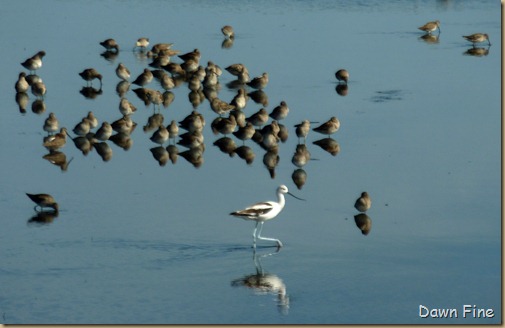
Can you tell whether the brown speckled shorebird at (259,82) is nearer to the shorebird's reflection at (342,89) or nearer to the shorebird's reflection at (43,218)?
the shorebird's reflection at (342,89)

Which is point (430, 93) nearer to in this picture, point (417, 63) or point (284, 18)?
point (417, 63)

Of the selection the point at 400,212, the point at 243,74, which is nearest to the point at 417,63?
the point at 243,74

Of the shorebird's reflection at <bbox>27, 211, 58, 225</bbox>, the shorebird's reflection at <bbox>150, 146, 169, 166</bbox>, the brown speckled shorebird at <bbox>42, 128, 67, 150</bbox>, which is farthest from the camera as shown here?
the brown speckled shorebird at <bbox>42, 128, 67, 150</bbox>

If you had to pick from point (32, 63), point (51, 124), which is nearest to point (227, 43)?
point (32, 63)

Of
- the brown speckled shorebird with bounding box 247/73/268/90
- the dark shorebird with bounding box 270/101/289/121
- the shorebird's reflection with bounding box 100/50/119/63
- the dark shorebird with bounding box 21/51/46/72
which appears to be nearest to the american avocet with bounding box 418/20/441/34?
the shorebird's reflection with bounding box 100/50/119/63

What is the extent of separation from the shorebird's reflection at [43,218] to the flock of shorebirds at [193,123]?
0.15 meters

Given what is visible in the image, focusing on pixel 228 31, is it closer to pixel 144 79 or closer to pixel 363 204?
pixel 144 79

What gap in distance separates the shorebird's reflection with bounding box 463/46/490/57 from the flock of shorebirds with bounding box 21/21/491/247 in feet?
19.3

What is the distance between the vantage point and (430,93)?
29.5 metres

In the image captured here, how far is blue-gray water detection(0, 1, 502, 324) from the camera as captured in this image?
16.3 m

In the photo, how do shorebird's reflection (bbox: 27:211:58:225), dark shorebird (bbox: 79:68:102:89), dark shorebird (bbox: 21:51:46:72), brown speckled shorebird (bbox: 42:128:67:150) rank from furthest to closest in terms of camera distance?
dark shorebird (bbox: 21:51:46:72) → dark shorebird (bbox: 79:68:102:89) → brown speckled shorebird (bbox: 42:128:67:150) → shorebird's reflection (bbox: 27:211:58:225)

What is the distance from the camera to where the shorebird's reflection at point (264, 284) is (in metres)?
16.3

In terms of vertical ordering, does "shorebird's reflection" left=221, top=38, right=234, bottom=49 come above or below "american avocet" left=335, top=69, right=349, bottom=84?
above

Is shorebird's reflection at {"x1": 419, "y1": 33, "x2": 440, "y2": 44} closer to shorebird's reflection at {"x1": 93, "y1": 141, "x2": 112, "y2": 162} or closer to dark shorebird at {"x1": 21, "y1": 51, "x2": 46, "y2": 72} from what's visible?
dark shorebird at {"x1": 21, "y1": 51, "x2": 46, "y2": 72}
